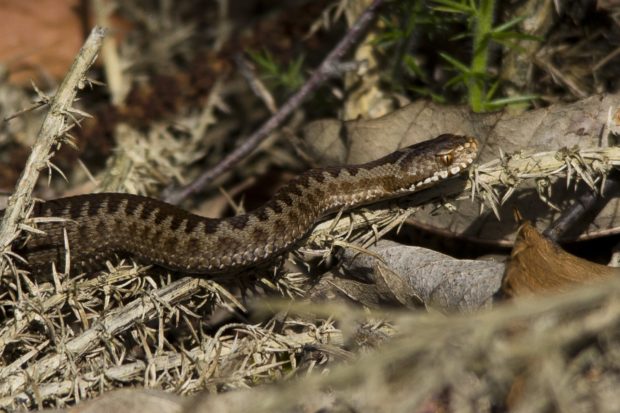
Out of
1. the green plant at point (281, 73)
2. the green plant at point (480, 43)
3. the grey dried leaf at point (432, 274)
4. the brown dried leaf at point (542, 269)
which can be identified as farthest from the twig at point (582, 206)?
the green plant at point (281, 73)

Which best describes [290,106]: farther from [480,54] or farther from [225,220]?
[480,54]

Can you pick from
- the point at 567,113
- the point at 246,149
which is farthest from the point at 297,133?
the point at 567,113

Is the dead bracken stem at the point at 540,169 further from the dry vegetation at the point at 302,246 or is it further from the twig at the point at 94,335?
the twig at the point at 94,335

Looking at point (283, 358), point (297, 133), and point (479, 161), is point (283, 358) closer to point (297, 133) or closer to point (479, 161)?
point (479, 161)

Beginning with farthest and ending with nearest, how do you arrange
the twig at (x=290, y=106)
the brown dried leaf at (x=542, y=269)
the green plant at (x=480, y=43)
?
the twig at (x=290, y=106) < the green plant at (x=480, y=43) < the brown dried leaf at (x=542, y=269)

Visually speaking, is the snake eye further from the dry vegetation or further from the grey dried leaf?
the grey dried leaf

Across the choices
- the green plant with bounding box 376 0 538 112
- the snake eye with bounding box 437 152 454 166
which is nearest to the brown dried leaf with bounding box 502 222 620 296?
the snake eye with bounding box 437 152 454 166
